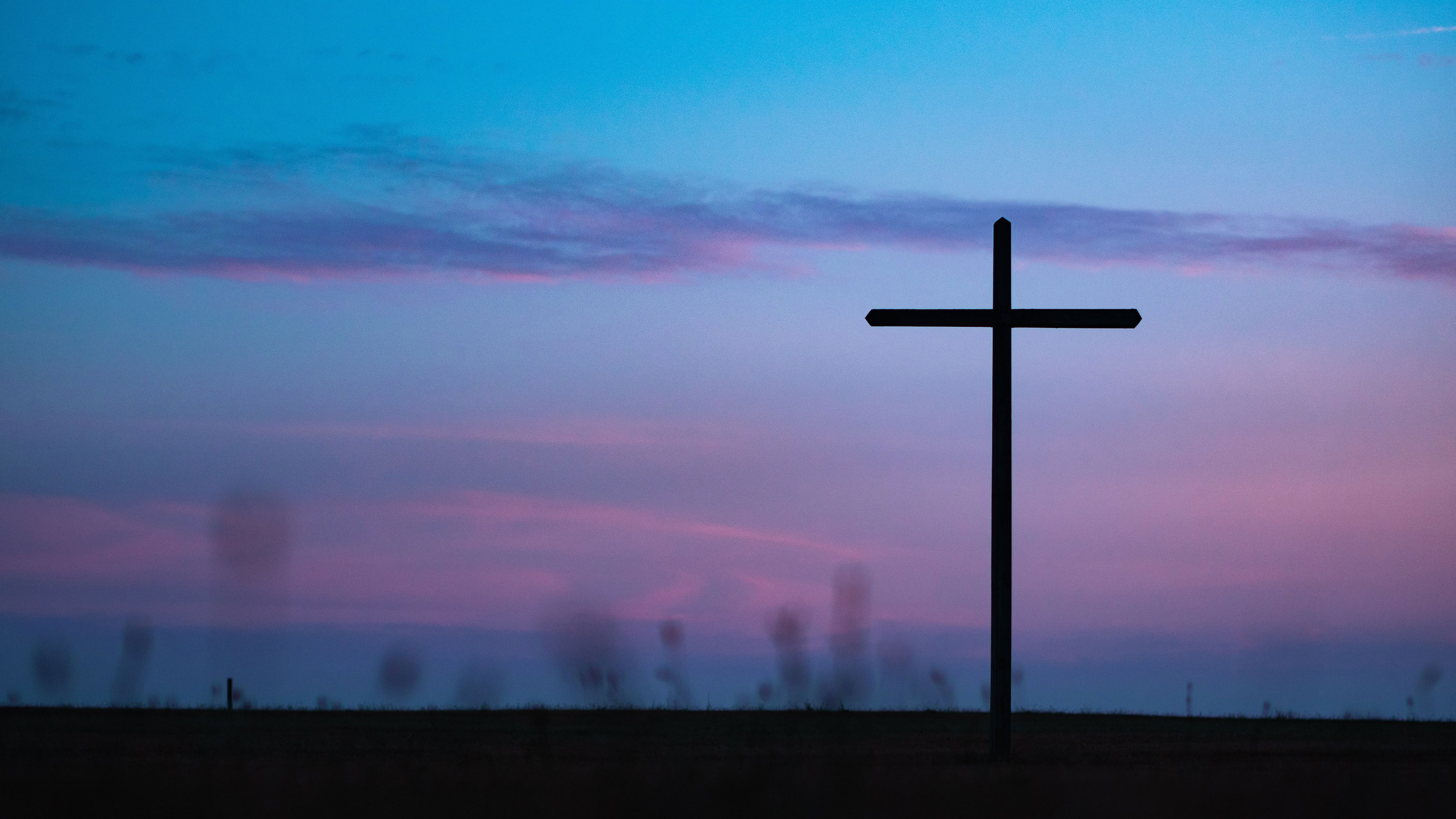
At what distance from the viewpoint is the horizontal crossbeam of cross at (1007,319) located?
1827cm

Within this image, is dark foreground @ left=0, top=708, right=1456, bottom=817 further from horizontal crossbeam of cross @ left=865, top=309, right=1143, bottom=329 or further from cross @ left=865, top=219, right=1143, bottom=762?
horizontal crossbeam of cross @ left=865, top=309, right=1143, bottom=329

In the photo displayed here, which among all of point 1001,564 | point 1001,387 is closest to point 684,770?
point 1001,564

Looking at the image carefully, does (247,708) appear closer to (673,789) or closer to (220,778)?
(220,778)

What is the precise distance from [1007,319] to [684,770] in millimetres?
8033

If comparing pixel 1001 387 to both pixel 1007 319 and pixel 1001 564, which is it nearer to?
pixel 1007 319

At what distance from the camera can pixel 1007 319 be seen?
18.2 m

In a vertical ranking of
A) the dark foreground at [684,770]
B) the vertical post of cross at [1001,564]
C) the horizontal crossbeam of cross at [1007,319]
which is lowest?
the dark foreground at [684,770]

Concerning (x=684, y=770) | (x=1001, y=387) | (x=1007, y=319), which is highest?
(x=1007, y=319)

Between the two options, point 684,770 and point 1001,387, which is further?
point 1001,387

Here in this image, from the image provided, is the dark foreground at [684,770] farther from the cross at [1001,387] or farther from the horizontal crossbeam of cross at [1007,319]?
the horizontal crossbeam of cross at [1007,319]

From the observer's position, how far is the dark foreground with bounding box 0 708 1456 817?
37.5ft

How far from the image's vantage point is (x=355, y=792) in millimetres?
11758

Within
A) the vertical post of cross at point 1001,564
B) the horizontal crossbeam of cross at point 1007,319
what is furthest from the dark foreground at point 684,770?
the horizontal crossbeam of cross at point 1007,319

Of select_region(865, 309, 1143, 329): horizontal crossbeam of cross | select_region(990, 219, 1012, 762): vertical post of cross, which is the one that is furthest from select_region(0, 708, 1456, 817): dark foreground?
select_region(865, 309, 1143, 329): horizontal crossbeam of cross
